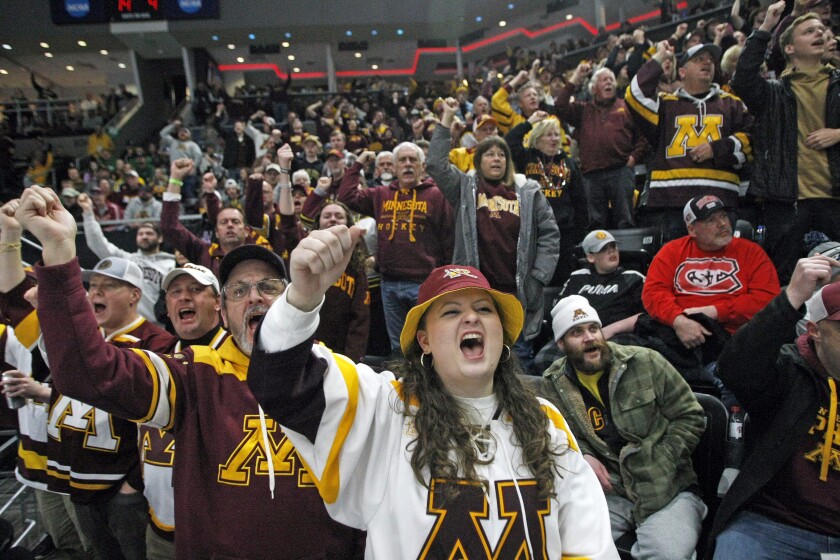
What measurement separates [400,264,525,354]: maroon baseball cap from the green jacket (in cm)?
121

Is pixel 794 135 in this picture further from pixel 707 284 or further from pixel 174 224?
pixel 174 224

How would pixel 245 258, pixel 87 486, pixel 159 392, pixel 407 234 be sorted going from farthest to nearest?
1. pixel 407 234
2. pixel 87 486
3. pixel 245 258
4. pixel 159 392

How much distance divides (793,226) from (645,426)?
6.72 ft

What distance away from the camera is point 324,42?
925 inches

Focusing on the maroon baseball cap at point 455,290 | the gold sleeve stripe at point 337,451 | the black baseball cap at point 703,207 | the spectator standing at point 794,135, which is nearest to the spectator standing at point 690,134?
the spectator standing at point 794,135

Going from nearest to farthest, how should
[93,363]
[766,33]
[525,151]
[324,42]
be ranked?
[93,363], [766,33], [525,151], [324,42]

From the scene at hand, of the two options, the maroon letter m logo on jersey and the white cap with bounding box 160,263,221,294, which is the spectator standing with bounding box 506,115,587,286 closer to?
the white cap with bounding box 160,263,221,294

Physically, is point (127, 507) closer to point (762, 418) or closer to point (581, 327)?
point (581, 327)

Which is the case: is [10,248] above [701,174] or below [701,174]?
below

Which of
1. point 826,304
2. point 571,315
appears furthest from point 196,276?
point 826,304

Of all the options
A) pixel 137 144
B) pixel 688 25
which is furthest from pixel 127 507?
pixel 137 144

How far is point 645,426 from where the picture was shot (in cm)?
278

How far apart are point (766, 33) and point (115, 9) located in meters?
21.3

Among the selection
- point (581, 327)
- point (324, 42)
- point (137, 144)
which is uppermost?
point (324, 42)
